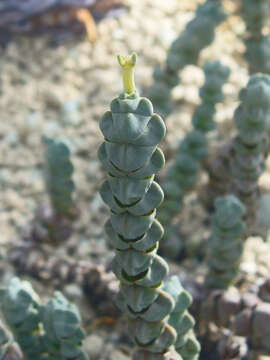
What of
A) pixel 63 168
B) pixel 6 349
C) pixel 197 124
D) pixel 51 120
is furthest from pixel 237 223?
pixel 51 120

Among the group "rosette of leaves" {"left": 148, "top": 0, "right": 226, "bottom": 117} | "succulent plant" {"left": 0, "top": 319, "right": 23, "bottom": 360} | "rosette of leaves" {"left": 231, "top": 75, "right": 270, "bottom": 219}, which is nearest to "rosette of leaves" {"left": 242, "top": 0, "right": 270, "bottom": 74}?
"rosette of leaves" {"left": 148, "top": 0, "right": 226, "bottom": 117}

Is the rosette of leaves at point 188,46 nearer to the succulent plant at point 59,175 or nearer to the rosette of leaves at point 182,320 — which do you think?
the succulent plant at point 59,175

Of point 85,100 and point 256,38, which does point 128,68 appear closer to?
point 256,38

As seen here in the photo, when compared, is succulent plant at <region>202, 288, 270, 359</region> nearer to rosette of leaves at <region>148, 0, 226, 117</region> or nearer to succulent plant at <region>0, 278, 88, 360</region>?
succulent plant at <region>0, 278, 88, 360</region>

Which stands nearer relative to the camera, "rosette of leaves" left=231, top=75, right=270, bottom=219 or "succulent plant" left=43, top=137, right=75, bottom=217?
"rosette of leaves" left=231, top=75, right=270, bottom=219

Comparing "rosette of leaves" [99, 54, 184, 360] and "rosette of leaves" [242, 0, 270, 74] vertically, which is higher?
"rosette of leaves" [242, 0, 270, 74]

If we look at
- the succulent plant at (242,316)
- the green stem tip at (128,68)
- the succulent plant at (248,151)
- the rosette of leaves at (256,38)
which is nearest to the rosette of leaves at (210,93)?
the succulent plant at (248,151)

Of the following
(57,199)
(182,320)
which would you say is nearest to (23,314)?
(182,320)
